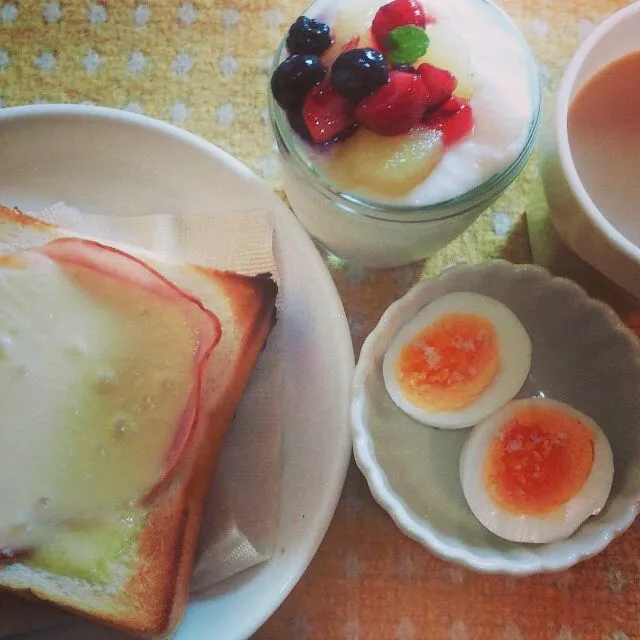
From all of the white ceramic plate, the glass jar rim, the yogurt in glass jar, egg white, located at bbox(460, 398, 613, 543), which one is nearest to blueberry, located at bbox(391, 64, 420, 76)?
the yogurt in glass jar

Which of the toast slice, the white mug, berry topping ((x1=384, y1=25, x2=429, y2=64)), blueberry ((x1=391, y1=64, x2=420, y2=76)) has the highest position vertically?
berry topping ((x1=384, y1=25, x2=429, y2=64))

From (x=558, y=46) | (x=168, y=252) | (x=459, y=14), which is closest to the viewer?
(x=459, y=14)

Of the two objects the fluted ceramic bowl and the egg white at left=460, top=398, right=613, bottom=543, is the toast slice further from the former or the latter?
the egg white at left=460, top=398, right=613, bottom=543

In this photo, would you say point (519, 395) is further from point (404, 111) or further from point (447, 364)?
point (404, 111)

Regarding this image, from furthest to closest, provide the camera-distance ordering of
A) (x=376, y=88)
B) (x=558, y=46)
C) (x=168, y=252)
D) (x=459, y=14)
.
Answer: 1. (x=558, y=46)
2. (x=168, y=252)
3. (x=459, y=14)
4. (x=376, y=88)

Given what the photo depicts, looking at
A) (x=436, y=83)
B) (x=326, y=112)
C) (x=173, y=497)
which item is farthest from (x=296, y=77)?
(x=173, y=497)

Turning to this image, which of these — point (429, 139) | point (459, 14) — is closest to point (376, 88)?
point (429, 139)

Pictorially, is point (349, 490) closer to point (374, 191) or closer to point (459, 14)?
point (374, 191)
